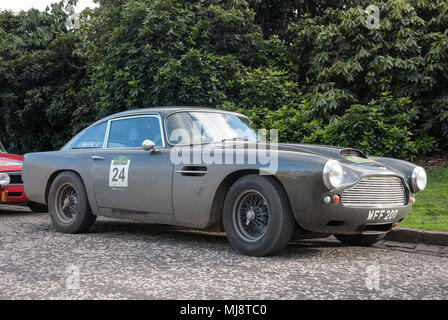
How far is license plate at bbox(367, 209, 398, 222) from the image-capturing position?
16.3 feet

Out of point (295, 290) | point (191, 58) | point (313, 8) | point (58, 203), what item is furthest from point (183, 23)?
point (295, 290)

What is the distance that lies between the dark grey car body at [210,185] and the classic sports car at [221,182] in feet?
0.03

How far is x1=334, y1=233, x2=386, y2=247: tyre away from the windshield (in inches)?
60.0

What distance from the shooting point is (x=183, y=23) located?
12156 mm

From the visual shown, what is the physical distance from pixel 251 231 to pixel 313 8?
1070 cm

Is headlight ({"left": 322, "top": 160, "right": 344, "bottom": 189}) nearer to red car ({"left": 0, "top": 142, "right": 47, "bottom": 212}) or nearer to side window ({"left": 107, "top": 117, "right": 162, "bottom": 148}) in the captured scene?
side window ({"left": 107, "top": 117, "right": 162, "bottom": 148})

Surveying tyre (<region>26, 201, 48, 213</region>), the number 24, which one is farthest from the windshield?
tyre (<region>26, 201, 48, 213</region>)

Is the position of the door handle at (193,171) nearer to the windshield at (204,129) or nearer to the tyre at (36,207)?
the windshield at (204,129)

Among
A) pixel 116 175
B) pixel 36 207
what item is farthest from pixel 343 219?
pixel 36 207

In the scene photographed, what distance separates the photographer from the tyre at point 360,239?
19.4 feet

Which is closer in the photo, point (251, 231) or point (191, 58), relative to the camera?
point (251, 231)

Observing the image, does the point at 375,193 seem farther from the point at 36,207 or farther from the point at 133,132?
the point at 36,207

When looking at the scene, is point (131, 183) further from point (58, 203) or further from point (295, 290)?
point (295, 290)

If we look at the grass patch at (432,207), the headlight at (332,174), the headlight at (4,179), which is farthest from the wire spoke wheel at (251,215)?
the headlight at (4,179)
